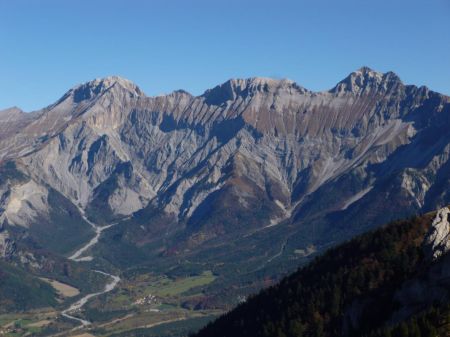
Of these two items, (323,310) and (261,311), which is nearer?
(323,310)

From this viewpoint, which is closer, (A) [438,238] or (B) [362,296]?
(A) [438,238]

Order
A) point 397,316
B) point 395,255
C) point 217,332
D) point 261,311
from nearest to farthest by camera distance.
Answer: point 397,316 → point 395,255 → point 261,311 → point 217,332

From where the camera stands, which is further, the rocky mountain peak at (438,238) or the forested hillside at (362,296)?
the rocky mountain peak at (438,238)

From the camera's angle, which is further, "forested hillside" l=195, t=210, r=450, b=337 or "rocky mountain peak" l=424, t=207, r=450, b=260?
"rocky mountain peak" l=424, t=207, r=450, b=260

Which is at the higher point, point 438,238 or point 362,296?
point 438,238

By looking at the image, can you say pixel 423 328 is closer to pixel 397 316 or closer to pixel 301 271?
pixel 397 316

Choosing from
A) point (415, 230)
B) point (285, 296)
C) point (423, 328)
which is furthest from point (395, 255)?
point (423, 328)

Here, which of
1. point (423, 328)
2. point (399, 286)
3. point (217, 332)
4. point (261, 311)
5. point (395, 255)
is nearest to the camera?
point (423, 328)

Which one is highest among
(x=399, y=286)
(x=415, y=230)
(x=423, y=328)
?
(x=415, y=230)
